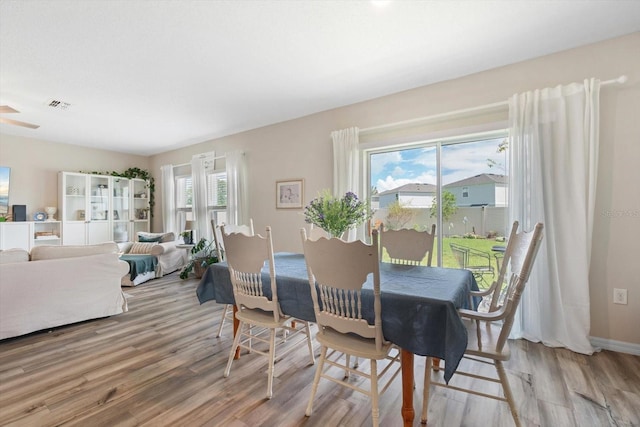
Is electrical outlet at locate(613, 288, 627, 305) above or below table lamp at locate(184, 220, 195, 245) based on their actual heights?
below

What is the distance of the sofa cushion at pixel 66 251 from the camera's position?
9.25 feet

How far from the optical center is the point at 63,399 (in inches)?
70.5

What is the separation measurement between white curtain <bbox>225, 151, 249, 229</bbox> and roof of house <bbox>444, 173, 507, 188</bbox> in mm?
3199

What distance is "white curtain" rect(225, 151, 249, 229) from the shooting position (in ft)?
15.8

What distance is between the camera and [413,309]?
Answer: 54.9 inches

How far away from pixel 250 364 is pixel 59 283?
2.16 metres

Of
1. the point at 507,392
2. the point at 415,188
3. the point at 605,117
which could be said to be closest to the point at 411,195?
the point at 415,188

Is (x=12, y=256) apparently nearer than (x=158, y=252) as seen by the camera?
Yes

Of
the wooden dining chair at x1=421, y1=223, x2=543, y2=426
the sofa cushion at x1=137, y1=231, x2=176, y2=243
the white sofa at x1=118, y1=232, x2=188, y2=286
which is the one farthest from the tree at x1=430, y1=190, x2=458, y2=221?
the sofa cushion at x1=137, y1=231, x2=176, y2=243

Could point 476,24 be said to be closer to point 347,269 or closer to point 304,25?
point 304,25

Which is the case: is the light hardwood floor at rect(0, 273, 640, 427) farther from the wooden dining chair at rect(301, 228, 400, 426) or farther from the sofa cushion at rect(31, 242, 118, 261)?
the sofa cushion at rect(31, 242, 118, 261)

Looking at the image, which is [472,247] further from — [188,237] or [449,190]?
[188,237]

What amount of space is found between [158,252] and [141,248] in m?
0.46

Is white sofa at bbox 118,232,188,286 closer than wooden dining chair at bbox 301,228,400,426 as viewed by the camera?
No
